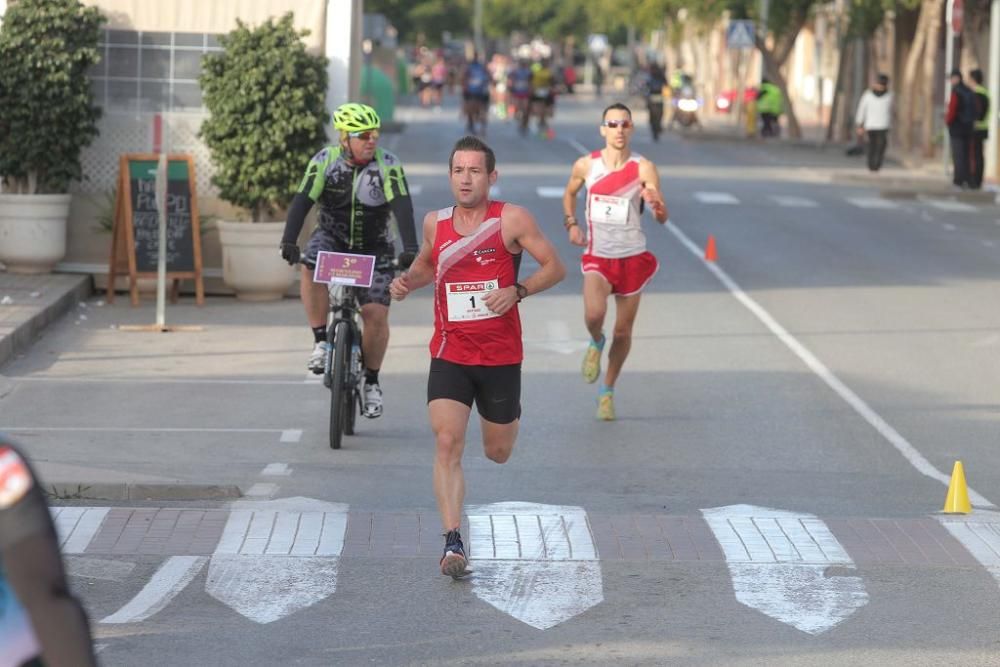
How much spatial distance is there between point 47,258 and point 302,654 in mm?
11606

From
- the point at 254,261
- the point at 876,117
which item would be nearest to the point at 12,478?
the point at 254,261

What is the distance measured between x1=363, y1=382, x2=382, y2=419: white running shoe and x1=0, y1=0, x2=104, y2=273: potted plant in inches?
274

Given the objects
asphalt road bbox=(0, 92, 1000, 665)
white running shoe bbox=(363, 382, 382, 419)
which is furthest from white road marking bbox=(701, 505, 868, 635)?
white running shoe bbox=(363, 382, 382, 419)

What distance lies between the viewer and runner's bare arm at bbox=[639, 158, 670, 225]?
11.7 meters

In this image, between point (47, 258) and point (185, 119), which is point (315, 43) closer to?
point (185, 119)

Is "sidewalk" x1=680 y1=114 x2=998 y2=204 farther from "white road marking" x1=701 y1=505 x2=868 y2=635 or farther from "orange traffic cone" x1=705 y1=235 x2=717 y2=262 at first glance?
"white road marking" x1=701 y1=505 x2=868 y2=635

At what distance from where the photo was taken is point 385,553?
8.32 metres

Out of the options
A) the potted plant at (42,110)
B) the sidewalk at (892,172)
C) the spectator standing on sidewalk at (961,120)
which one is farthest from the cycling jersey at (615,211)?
the spectator standing on sidewalk at (961,120)

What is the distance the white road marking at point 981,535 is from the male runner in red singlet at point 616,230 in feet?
10.6

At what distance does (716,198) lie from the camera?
1215 inches

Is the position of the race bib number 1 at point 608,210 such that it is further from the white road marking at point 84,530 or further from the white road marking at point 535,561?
the white road marking at point 84,530

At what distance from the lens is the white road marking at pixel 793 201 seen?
29767mm

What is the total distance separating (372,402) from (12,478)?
8258 millimetres

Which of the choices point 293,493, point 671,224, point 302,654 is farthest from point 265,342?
point 671,224
